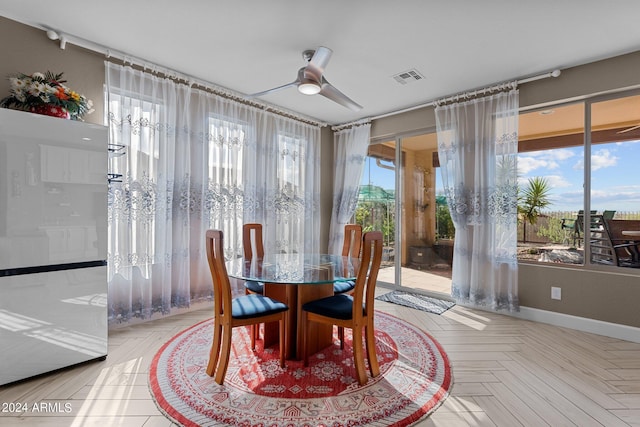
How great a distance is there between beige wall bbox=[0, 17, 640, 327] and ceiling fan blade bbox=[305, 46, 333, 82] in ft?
6.56

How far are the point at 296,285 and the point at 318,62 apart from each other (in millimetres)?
1883

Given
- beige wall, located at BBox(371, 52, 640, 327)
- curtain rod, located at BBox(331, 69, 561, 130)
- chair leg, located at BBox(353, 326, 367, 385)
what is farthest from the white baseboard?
curtain rod, located at BBox(331, 69, 561, 130)

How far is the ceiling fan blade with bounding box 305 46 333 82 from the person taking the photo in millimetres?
2545

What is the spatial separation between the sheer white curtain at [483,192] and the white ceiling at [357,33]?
434 mm

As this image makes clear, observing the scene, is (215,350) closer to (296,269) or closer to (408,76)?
(296,269)

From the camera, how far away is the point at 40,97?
2.18m

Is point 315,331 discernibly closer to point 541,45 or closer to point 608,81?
point 541,45

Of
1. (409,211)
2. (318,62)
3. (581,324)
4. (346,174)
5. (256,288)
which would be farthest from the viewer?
(346,174)

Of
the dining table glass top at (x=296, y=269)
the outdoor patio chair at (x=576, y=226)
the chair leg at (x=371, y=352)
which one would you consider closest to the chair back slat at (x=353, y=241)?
the dining table glass top at (x=296, y=269)

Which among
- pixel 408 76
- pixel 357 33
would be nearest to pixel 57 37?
pixel 357 33

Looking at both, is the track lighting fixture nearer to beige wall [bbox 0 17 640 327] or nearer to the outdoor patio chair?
beige wall [bbox 0 17 640 327]

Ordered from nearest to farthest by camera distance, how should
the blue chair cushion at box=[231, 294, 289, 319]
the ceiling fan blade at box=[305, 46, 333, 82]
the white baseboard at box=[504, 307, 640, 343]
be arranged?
the blue chair cushion at box=[231, 294, 289, 319] < the ceiling fan blade at box=[305, 46, 333, 82] < the white baseboard at box=[504, 307, 640, 343]

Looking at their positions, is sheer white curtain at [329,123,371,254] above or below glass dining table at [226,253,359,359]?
above

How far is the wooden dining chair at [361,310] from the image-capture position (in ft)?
6.68
